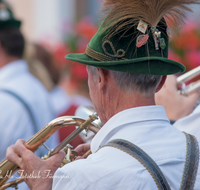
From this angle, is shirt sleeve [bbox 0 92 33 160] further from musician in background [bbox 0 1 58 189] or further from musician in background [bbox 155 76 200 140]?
musician in background [bbox 155 76 200 140]

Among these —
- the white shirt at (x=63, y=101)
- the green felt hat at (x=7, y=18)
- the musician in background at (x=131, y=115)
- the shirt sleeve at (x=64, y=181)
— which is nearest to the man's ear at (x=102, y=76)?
the musician in background at (x=131, y=115)

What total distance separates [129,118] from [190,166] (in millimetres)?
296

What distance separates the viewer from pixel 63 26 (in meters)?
5.04

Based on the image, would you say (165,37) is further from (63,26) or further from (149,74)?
(63,26)

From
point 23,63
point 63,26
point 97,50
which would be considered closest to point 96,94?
point 97,50

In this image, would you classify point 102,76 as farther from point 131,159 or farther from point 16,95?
point 16,95

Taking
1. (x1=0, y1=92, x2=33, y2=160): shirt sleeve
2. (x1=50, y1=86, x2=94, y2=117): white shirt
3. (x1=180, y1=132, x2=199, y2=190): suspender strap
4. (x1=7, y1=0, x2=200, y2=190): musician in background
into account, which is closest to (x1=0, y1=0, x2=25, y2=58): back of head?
(x1=0, y1=92, x2=33, y2=160): shirt sleeve

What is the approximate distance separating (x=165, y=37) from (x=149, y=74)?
20cm

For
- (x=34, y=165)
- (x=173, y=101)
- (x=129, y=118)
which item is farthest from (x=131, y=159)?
(x=173, y=101)

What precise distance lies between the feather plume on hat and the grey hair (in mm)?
173

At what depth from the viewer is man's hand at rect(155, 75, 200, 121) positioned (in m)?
2.07

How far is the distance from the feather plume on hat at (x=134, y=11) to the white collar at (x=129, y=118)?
1.08 ft

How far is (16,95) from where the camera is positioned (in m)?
2.65

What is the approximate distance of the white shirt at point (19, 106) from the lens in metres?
2.54
